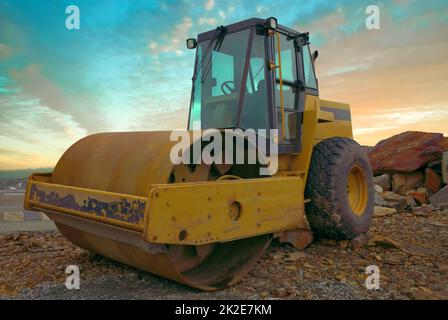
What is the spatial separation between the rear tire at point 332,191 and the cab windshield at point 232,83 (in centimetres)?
92

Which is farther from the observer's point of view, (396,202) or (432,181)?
(432,181)

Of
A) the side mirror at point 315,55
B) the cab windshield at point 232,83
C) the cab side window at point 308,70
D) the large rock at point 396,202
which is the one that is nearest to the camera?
the cab windshield at point 232,83

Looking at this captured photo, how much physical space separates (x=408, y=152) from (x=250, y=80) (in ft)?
21.6

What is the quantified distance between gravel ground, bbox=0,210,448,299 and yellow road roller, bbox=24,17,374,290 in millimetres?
185

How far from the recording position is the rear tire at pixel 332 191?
478 cm

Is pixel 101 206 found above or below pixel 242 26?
below

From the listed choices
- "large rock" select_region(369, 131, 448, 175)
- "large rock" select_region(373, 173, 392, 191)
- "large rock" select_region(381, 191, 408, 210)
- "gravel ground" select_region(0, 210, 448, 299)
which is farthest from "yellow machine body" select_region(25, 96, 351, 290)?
"large rock" select_region(369, 131, 448, 175)

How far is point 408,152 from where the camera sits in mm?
9781

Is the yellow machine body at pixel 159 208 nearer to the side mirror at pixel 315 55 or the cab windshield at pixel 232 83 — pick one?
the cab windshield at pixel 232 83

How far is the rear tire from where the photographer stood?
4.78 meters

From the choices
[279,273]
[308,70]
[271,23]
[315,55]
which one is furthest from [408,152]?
[279,273]

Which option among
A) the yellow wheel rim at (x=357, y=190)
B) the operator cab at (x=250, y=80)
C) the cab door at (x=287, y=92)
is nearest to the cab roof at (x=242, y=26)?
the operator cab at (x=250, y=80)

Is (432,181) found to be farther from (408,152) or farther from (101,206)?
(101,206)

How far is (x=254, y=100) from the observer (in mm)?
4508
